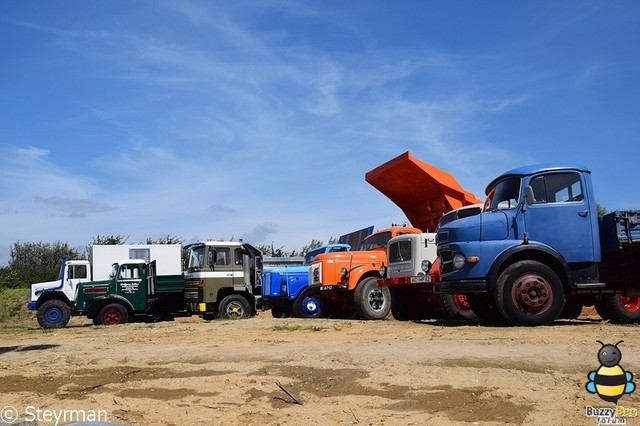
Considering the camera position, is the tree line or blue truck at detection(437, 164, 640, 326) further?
the tree line

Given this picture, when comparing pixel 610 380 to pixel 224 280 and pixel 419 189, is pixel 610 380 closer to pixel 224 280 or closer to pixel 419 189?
pixel 419 189

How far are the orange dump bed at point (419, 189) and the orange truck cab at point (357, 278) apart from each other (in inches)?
25.6

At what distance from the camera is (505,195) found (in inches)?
423

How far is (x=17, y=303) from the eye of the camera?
3022 centimetres

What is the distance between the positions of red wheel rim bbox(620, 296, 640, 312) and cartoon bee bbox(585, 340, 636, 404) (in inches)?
211

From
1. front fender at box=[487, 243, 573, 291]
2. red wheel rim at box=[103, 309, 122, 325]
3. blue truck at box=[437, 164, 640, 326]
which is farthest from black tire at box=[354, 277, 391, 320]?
red wheel rim at box=[103, 309, 122, 325]

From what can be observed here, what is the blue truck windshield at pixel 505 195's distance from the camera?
34.6 ft

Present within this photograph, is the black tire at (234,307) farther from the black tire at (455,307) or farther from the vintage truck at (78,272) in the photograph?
the black tire at (455,307)

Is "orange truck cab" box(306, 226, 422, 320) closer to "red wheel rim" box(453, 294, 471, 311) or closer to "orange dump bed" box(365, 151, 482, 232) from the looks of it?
"orange dump bed" box(365, 151, 482, 232)

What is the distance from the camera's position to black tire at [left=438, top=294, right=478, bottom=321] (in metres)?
12.7

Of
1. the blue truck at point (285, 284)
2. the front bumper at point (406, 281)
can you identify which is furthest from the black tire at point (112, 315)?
the front bumper at point (406, 281)

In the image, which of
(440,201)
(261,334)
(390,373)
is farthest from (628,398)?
(440,201)

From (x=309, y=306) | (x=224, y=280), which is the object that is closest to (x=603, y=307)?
(x=309, y=306)

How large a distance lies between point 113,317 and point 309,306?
669 centimetres
